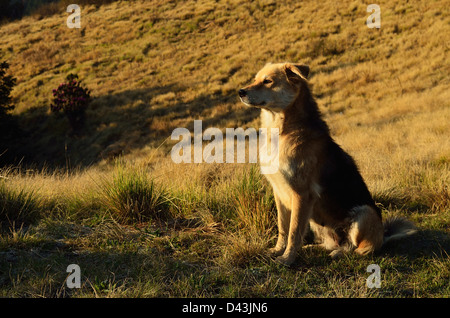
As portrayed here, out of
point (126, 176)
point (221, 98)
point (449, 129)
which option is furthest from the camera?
point (221, 98)

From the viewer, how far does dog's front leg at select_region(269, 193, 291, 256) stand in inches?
175

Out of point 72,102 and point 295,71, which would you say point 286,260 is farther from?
point 72,102

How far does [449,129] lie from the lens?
38.5ft

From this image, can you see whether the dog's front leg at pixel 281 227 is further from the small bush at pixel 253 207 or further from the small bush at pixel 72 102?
the small bush at pixel 72 102

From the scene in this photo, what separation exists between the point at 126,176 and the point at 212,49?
29.2 m

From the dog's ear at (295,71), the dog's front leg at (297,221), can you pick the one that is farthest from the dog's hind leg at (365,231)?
the dog's ear at (295,71)

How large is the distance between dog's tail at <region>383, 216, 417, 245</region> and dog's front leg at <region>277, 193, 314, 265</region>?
1043mm

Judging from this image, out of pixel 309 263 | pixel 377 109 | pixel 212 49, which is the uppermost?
pixel 212 49

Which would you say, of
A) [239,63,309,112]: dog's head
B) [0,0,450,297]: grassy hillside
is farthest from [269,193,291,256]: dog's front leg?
[239,63,309,112]: dog's head

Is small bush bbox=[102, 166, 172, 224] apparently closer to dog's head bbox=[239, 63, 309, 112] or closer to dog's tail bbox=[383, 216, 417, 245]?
dog's head bbox=[239, 63, 309, 112]

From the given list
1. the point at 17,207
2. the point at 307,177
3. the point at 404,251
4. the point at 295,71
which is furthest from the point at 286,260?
the point at 17,207

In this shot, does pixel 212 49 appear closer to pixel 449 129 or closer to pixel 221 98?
pixel 221 98

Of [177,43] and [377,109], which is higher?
[177,43]

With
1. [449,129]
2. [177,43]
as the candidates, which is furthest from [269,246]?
[177,43]
